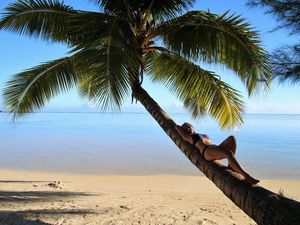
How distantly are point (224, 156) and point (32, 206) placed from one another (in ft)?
14.5

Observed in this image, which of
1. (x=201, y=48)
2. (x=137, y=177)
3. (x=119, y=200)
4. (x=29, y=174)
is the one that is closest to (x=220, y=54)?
(x=201, y=48)

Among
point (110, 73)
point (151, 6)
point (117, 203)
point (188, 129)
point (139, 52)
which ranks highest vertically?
point (151, 6)

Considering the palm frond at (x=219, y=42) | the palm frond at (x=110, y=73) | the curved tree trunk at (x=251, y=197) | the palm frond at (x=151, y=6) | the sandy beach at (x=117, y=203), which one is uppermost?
the palm frond at (x=151, y=6)

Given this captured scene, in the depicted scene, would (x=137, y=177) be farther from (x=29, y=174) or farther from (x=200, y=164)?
(x=200, y=164)

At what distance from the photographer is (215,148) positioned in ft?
15.2

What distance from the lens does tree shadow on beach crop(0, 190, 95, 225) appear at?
6160mm

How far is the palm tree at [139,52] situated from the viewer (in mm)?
5621

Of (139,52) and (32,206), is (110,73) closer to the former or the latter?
(139,52)

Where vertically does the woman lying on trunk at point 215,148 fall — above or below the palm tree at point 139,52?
below

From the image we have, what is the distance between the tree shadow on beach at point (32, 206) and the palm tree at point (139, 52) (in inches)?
73.0

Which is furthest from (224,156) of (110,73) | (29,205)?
(29,205)

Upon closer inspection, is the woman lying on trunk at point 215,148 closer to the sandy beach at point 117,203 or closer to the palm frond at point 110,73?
the palm frond at point 110,73

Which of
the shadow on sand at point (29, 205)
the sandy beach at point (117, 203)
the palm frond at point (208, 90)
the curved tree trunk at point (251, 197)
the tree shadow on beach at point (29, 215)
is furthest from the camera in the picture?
the palm frond at point (208, 90)

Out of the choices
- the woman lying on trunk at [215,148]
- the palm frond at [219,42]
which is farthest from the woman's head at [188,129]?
the palm frond at [219,42]
